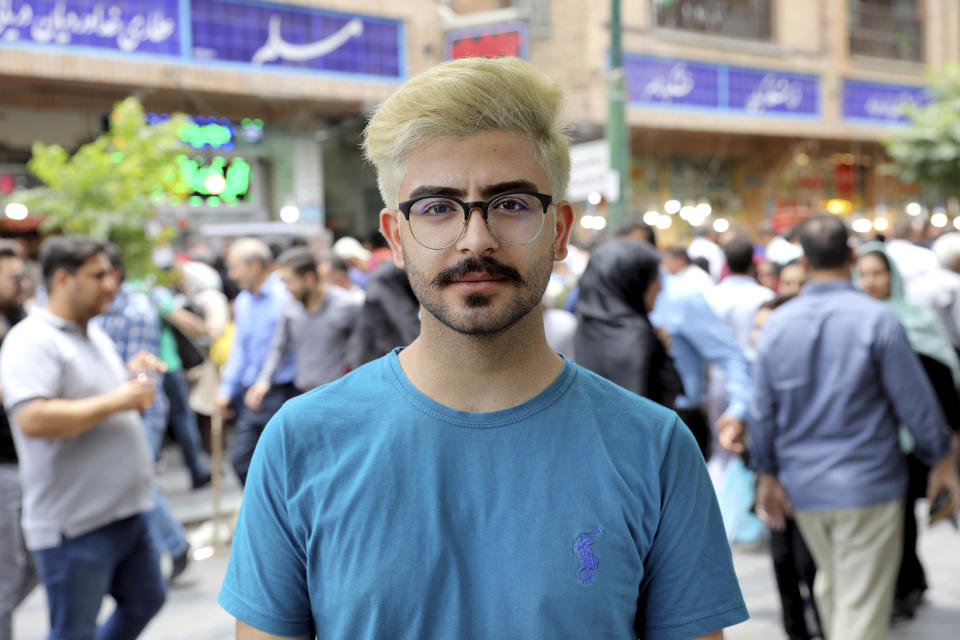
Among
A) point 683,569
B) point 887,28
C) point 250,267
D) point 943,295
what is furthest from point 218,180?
point 887,28

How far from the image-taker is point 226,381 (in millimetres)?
7684

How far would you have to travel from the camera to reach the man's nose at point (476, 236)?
1.70 m

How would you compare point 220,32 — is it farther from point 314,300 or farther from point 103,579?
point 103,579

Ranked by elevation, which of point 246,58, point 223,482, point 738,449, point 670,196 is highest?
point 246,58

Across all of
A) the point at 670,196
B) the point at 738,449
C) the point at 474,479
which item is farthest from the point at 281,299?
the point at 670,196

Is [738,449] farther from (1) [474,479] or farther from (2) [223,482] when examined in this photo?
(2) [223,482]

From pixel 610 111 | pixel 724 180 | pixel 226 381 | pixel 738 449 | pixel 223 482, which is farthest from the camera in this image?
pixel 724 180

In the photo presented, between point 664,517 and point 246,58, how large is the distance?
50.1 feet

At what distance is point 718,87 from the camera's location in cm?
2220

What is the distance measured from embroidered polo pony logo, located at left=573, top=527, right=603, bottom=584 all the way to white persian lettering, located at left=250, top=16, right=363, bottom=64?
1534 cm

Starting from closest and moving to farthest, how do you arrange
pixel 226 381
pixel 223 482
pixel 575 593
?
pixel 575 593 < pixel 226 381 < pixel 223 482

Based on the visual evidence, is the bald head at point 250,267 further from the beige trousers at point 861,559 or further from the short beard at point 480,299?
the short beard at point 480,299

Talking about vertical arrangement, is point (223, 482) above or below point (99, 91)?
below

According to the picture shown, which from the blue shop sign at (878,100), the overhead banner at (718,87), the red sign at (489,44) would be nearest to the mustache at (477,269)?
the red sign at (489,44)
